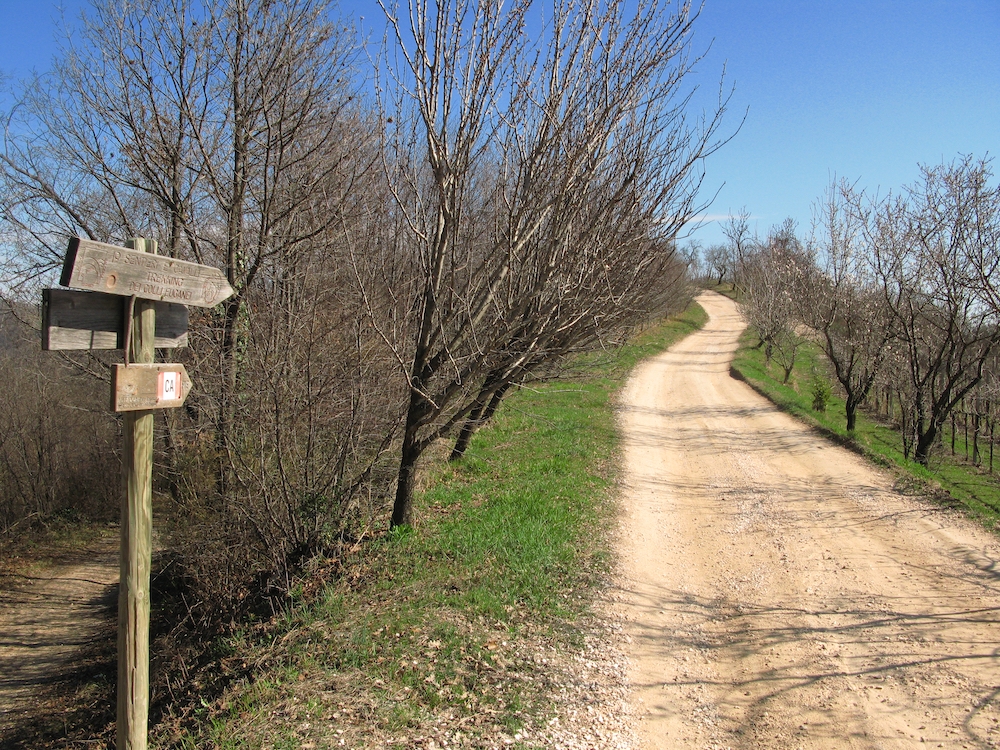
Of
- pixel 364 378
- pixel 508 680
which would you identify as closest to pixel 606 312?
pixel 364 378

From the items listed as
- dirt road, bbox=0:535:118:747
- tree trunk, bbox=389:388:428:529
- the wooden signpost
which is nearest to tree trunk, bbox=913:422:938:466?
tree trunk, bbox=389:388:428:529

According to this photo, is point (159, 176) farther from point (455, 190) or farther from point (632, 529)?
point (632, 529)

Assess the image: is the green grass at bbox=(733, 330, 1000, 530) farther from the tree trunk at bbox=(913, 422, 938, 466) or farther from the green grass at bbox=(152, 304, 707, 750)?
the green grass at bbox=(152, 304, 707, 750)

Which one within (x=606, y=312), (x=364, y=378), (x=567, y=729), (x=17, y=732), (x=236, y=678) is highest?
(x=606, y=312)

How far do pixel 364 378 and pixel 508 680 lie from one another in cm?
310

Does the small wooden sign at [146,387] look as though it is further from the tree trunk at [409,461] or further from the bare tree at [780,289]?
the bare tree at [780,289]

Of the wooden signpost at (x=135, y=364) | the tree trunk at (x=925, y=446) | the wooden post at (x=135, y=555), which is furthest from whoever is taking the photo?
the tree trunk at (x=925, y=446)

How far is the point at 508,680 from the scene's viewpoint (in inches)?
182

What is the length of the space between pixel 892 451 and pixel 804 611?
31.1 feet

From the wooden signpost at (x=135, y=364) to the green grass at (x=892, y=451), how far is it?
29.6 ft

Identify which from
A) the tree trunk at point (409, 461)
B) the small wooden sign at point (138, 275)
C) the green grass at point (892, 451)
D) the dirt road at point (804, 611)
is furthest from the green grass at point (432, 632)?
the green grass at point (892, 451)

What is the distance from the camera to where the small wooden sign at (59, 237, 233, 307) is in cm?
275

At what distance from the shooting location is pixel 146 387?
10.1ft

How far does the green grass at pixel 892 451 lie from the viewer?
924 centimetres
